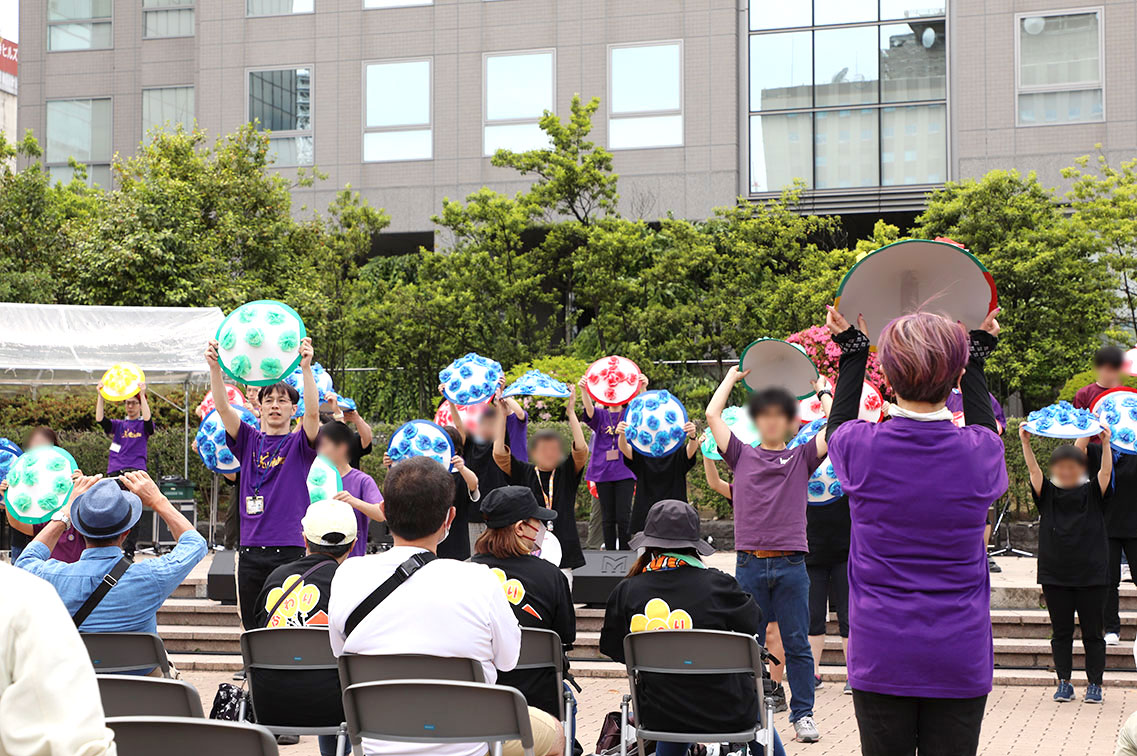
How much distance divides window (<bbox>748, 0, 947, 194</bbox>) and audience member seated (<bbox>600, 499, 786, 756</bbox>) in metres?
18.3

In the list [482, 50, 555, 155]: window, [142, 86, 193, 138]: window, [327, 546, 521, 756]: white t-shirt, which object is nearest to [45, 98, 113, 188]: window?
[142, 86, 193, 138]: window

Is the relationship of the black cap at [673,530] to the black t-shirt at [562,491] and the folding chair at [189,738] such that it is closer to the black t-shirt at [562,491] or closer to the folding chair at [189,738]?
the folding chair at [189,738]

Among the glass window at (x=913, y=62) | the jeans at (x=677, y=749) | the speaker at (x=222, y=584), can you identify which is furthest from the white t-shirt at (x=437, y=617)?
the glass window at (x=913, y=62)

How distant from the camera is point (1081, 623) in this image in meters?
7.59

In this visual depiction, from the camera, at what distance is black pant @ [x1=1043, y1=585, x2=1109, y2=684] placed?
751 cm

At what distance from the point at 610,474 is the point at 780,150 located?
13.2 m

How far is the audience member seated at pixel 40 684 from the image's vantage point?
5.95 ft

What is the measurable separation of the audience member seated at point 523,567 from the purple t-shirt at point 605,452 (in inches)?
242

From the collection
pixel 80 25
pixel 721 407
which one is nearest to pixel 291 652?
pixel 721 407

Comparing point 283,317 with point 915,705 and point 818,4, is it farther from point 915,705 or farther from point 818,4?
point 818,4

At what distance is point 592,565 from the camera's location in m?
9.88

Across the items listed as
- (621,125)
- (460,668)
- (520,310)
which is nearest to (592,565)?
(460,668)

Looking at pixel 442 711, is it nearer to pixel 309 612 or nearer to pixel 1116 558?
pixel 309 612

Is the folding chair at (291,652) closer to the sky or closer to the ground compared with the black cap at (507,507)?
closer to the ground
